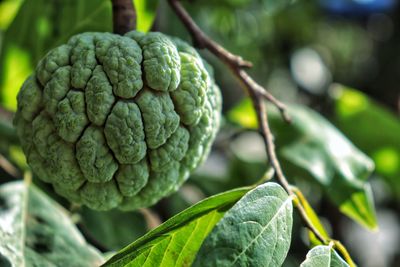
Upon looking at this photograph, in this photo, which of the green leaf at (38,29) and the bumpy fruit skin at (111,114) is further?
the green leaf at (38,29)

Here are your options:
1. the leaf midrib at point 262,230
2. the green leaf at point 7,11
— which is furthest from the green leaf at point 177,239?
the green leaf at point 7,11

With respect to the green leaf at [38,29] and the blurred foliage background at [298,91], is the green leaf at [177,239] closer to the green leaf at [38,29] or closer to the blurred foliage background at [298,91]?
the blurred foliage background at [298,91]

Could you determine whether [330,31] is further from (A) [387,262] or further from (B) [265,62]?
(A) [387,262]

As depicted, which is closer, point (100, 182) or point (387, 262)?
point (100, 182)

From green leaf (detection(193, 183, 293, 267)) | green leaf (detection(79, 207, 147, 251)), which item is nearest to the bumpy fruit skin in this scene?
green leaf (detection(193, 183, 293, 267))

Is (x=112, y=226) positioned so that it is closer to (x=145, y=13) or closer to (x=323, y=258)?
(x=145, y=13)

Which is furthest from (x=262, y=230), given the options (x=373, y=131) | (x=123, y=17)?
(x=373, y=131)

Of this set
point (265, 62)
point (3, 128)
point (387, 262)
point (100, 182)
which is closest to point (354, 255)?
point (387, 262)
